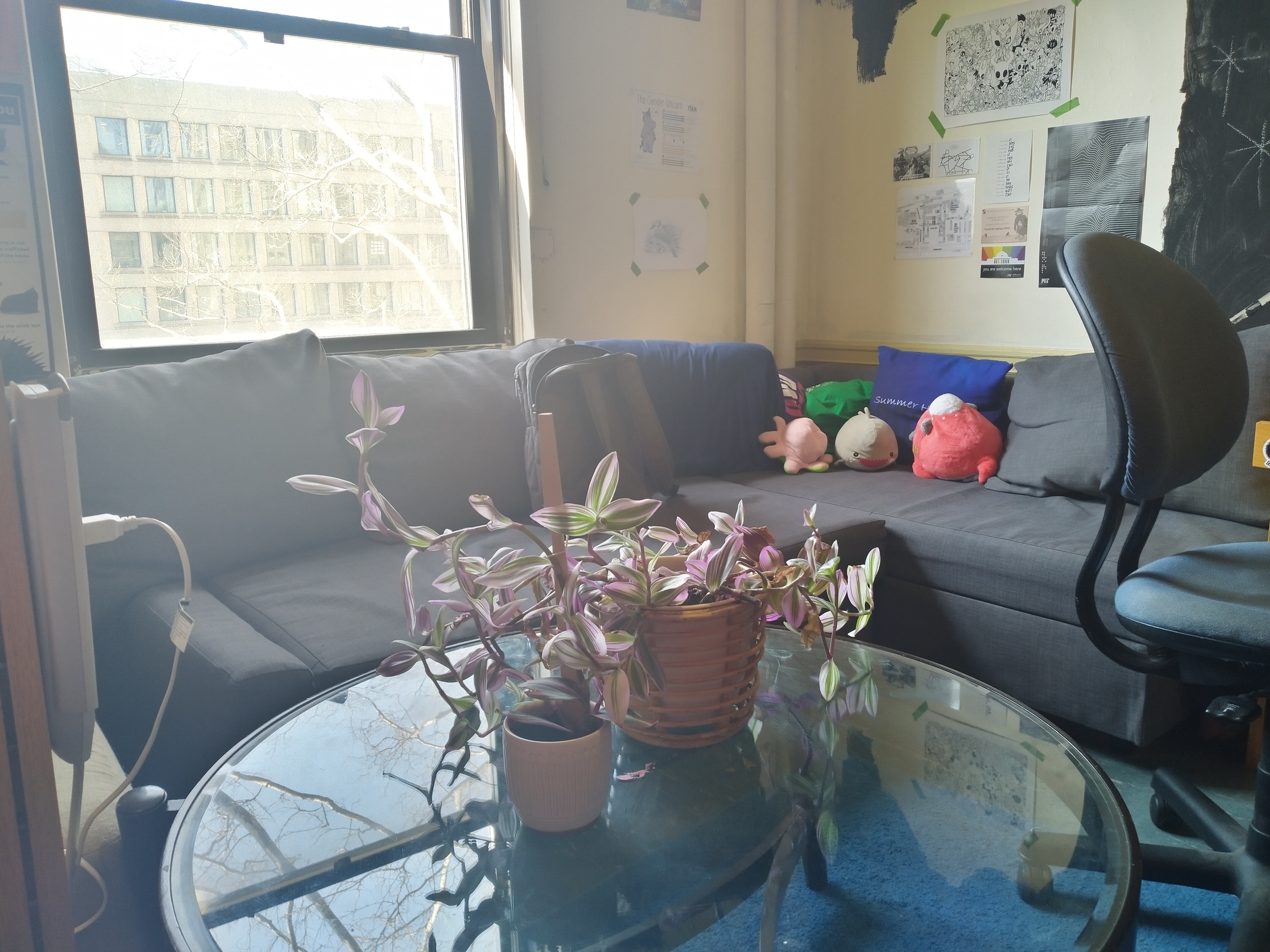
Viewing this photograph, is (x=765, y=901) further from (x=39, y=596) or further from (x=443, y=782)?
(x=39, y=596)

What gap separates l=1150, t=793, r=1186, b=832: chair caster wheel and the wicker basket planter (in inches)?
40.7

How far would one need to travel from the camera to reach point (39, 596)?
74 centimetres

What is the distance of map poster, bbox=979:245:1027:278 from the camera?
271 centimetres

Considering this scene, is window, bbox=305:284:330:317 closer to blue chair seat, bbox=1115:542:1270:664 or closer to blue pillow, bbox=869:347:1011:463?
blue pillow, bbox=869:347:1011:463

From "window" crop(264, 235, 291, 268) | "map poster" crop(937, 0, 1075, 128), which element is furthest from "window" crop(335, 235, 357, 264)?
"map poster" crop(937, 0, 1075, 128)

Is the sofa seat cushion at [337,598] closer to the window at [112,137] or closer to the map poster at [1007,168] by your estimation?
the window at [112,137]

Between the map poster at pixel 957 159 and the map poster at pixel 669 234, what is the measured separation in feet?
2.49

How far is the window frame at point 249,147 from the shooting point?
77.9 inches

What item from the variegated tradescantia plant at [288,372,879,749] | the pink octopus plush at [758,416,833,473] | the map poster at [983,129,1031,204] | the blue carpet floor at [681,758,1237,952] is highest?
the map poster at [983,129,1031,204]

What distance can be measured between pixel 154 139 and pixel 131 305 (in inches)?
15.4

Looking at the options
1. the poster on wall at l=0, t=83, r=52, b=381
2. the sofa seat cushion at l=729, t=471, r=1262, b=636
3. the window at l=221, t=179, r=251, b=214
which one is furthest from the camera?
the window at l=221, t=179, r=251, b=214

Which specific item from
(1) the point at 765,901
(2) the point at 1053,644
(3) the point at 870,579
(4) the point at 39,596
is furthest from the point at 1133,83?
(4) the point at 39,596

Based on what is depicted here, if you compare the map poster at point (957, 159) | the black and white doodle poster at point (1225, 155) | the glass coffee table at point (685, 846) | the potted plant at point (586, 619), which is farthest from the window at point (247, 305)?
the black and white doodle poster at point (1225, 155)

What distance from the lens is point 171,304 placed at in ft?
7.20
